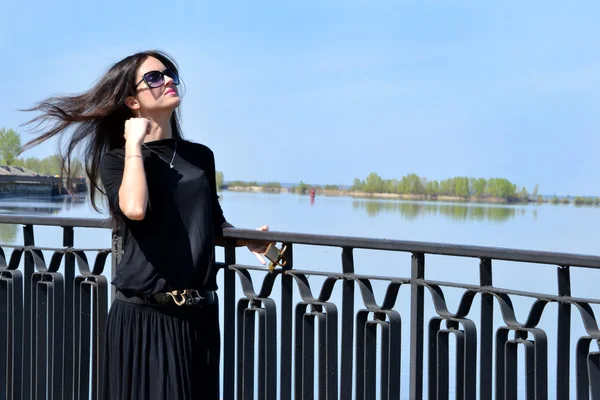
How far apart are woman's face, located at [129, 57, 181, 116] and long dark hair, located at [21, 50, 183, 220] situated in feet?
0.09

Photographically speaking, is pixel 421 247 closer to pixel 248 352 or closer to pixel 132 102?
pixel 248 352

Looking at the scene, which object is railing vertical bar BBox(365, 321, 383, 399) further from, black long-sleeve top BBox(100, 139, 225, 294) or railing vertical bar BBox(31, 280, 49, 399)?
railing vertical bar BBox(31, 280, 49, 399)

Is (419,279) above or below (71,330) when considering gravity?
above

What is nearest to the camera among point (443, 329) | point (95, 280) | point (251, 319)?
point (443, 329)

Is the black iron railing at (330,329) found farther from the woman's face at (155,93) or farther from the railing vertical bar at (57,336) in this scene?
the woman's face at (155,93)

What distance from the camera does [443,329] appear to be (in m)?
2.66

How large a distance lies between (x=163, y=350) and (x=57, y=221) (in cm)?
104

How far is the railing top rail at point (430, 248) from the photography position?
89.8 inches

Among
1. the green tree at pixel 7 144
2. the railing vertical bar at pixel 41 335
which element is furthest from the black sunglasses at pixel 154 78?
the green tree at pixel 7 144

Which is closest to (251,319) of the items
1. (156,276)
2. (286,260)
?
(286,260)

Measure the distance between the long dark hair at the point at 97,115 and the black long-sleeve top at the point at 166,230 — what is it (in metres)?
0.17

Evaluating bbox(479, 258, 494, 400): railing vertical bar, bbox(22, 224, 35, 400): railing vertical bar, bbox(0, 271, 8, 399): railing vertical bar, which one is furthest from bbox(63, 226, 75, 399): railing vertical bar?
bbox(479, 258, 494, 400): railing vertical bar

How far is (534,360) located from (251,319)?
1101 millimetres

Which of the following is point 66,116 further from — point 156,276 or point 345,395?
point 345,395
